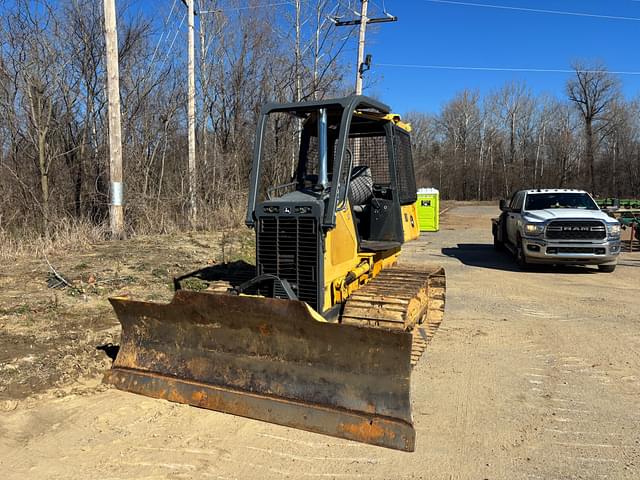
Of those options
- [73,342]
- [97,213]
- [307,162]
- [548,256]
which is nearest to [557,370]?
[307,162]

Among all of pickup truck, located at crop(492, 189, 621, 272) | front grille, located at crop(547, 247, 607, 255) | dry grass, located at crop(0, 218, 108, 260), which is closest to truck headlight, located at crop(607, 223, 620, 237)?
pickup truck, located at crop(492, 189, 621, 272)

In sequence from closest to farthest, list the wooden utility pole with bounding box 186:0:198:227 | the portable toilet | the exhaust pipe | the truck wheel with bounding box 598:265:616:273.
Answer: the exhaust pipe, the truck wheel with bounding box 598:265:616:273, the wooden utility pole with bounding box 186:0:198:227, the portable toilet

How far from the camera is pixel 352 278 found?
17.5 feet

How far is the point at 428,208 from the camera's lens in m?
21.0

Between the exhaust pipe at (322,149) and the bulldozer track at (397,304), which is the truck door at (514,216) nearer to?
the bulldozer track at (397,304)

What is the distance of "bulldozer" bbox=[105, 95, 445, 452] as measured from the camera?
404cm

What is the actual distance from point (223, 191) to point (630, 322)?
39.6 ft

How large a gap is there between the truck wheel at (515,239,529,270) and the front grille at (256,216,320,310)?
8.28 metres

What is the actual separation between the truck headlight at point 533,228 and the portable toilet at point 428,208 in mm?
8774

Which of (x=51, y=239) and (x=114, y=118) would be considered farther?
(x=114, y=118)

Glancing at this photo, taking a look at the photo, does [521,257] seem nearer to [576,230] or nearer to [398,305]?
[576,230]

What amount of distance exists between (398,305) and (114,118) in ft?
29.0

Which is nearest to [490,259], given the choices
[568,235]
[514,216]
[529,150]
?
[514,216]

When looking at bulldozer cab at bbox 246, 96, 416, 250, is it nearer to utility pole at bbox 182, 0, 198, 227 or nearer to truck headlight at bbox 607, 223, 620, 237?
truck headlight at bbox 607, 223, 620, 237
